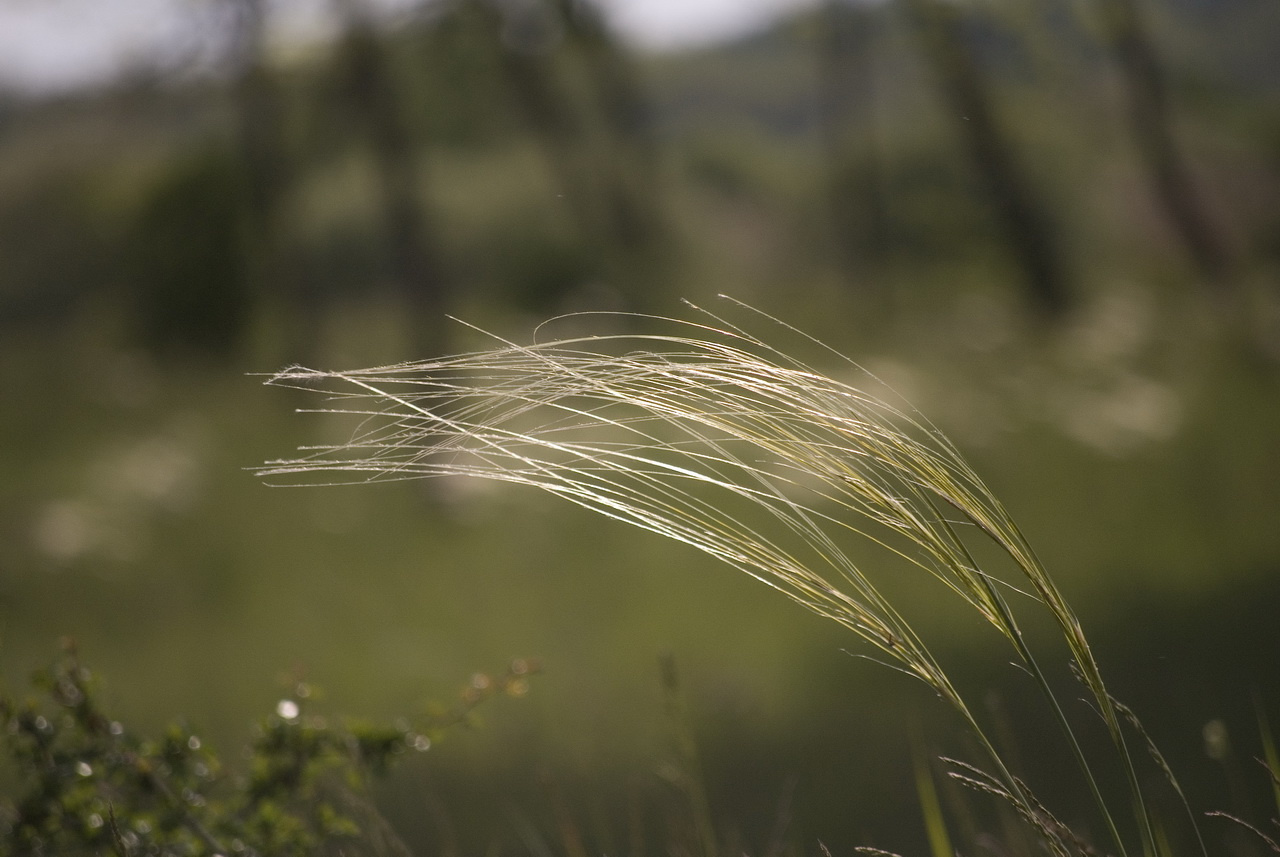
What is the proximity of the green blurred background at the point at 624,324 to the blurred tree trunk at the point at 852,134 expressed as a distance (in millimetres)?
20

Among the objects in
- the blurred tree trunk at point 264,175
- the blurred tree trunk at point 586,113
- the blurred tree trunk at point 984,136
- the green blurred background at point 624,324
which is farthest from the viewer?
the blurred tree trunk at point 984,136

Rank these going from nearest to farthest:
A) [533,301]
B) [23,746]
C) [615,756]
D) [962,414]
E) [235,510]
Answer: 1. [23,746]
2. [615,756]
3. [235,510]
4. [962,414]
5. [533,301]

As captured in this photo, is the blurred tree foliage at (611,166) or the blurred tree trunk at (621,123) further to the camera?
the blurred tree trunk at (621,123)

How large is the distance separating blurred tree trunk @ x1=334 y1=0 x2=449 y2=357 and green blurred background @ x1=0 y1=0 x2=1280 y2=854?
0.06 ft

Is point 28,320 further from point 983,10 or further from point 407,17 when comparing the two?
point 983,10

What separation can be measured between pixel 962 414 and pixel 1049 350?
69 centimetres

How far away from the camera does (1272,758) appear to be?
1.08 m

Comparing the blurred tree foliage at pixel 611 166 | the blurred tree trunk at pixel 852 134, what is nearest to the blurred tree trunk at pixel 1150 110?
the blurred tree foliage at pixel 611 166

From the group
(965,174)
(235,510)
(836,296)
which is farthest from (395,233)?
(965,174)

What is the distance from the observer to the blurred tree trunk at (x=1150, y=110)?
4727 millimetres

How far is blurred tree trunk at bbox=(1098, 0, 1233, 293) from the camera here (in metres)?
4.73

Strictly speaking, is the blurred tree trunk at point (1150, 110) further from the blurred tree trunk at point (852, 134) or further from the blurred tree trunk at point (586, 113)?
the blurred tree trunk at point (586, 113)

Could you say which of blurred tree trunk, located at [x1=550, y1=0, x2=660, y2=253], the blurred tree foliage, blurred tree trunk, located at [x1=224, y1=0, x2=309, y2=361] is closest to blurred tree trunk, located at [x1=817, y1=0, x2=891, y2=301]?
the blurred tree foliage

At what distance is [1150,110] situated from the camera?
479 cm
